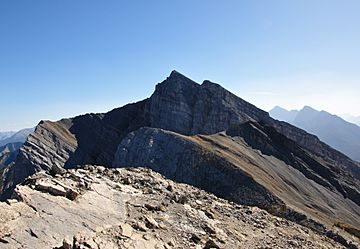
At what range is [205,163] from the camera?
49875 mm

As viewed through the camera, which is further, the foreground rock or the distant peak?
the distant peak

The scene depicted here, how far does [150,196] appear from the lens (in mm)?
20844

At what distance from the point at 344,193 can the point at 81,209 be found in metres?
57.5

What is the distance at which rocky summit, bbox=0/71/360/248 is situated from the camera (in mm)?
17500

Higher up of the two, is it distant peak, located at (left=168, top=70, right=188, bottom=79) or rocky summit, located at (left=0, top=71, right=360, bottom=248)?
distant peak, located at (left=168, top=70, right=188, bottom=79)

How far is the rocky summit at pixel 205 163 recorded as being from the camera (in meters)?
17.5

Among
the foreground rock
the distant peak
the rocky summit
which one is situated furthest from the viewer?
the distant peak

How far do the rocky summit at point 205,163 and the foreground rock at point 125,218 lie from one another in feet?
0.33

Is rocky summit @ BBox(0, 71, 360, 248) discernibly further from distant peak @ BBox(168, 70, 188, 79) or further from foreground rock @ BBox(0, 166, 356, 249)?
distant peak @ BBox(168, 70, 188, 79)

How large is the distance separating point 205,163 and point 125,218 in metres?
34.1

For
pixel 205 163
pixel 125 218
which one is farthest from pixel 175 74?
pixel 125 218

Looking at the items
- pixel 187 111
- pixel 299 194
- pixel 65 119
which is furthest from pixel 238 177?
pixel 65 119

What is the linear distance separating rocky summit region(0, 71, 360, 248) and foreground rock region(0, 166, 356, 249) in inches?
3.9

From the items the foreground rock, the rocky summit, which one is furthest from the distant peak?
the foreground rock
